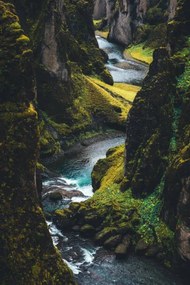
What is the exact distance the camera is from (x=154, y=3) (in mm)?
169125

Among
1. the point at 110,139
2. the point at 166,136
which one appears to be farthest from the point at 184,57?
the point at 110,139

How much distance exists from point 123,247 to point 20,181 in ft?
49.9

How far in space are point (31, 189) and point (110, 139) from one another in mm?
51053

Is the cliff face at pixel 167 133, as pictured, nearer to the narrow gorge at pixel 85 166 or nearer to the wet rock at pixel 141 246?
the narrow gorge at pixel 85 166

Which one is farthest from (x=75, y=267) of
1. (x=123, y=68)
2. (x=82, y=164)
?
(x=123, y=68)

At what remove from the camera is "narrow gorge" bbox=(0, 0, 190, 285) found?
34594mm

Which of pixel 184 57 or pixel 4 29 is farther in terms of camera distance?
pixel 184 57

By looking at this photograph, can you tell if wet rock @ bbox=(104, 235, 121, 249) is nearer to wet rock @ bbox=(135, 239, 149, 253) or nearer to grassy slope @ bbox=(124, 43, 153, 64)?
wet rock @ bbox=(135, 239, 149, 253)

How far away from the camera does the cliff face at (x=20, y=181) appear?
110 feet

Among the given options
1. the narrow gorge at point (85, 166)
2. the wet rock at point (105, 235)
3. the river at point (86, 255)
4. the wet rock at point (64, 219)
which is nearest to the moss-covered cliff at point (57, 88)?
the narrow gorge at point (85, 166)

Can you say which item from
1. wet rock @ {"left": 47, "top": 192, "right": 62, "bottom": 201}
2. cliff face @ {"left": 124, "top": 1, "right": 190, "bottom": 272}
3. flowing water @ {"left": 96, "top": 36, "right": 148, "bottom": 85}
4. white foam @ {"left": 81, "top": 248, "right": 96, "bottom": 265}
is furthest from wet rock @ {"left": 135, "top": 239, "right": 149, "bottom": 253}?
flowing water @ {"left": 96, "top": 36, "right": 148, "bottom": 85}

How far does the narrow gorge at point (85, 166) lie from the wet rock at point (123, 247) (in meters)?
0.09

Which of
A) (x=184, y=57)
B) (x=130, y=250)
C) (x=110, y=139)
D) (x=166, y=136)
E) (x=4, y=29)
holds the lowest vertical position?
(x=110, y=139)

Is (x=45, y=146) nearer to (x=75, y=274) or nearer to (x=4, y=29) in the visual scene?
(x=75, y=274)
